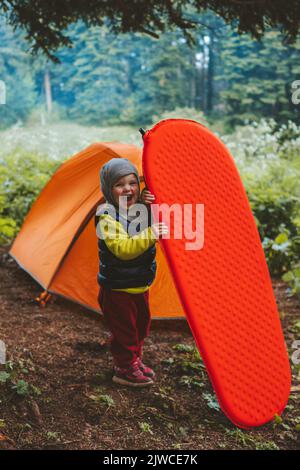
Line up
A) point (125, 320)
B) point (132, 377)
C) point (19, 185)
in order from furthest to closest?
point (19, 185)
point (132, 377)
point (125, 320)

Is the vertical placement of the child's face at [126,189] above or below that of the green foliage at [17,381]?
above

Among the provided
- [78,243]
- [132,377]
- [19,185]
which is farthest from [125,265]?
[19,185]

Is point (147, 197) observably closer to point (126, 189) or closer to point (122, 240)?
point (126, 189)

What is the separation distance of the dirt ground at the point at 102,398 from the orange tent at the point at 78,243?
0.78 feet

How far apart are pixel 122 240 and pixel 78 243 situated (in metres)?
1.64

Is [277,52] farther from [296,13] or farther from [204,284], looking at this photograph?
[204,284]

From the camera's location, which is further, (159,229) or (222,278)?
(222,278)

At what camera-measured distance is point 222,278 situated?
2.39 m

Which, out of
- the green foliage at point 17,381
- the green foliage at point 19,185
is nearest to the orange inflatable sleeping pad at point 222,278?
the green foliage at point 17,381

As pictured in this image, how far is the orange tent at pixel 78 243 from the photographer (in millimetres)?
3631

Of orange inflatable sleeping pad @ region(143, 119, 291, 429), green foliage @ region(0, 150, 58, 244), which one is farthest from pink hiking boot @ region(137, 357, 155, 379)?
green foliage @ region(0, 150, 58, 244)

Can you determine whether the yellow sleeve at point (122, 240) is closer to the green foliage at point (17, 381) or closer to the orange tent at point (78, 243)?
the green foliage at point (17, 381)

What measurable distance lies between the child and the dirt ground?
0.20 metres

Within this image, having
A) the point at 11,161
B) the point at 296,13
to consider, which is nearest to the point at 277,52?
the point at 11,161
